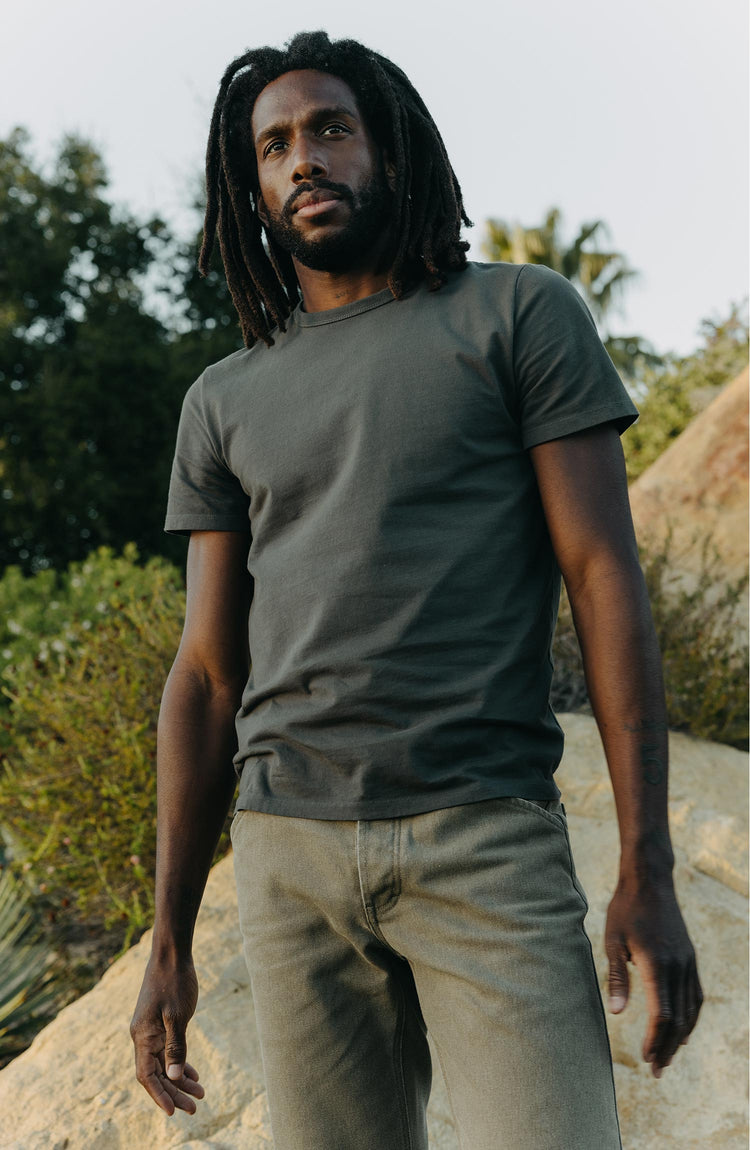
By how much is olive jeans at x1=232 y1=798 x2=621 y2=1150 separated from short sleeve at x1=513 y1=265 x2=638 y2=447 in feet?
2.21

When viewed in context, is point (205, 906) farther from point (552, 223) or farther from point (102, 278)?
point (552, 223)

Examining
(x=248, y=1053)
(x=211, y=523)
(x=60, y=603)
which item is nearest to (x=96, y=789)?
(x=248, y=1053)

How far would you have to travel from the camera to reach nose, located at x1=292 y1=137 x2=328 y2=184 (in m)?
2.11

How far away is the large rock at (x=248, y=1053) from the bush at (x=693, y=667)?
0.67m

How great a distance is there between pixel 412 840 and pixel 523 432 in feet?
2.47

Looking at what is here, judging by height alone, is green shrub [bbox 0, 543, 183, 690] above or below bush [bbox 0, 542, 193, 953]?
above

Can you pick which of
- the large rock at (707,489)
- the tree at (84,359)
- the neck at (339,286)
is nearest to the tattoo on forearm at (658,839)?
the neck at (339,286)

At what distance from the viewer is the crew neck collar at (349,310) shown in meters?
2.08

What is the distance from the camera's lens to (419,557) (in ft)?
5.96

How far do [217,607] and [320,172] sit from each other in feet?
3.09

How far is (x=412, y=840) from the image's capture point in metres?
1.71

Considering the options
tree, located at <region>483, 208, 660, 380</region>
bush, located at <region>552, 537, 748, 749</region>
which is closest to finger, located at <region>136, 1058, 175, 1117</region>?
bush, located at <region>552, 537, 748, 749</region>

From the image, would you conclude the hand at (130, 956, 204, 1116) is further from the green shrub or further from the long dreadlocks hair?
the green shrub

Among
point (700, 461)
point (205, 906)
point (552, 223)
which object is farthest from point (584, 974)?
point (552, 223)
